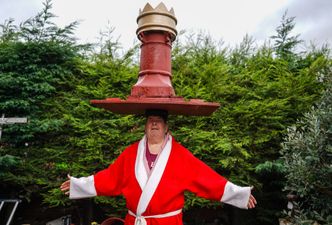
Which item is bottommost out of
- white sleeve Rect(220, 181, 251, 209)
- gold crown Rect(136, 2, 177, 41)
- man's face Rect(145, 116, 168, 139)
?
white sleeve Rect(220, 181, 251, 209)

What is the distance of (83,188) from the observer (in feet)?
10.1

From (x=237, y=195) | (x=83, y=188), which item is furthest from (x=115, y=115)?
(x=237, y=195)

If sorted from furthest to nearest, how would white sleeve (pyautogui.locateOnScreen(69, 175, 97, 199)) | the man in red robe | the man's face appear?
white sleeve (pyautogui.locateOnScreen(69, 175, 97, 199))
the man's face
the man in red robe

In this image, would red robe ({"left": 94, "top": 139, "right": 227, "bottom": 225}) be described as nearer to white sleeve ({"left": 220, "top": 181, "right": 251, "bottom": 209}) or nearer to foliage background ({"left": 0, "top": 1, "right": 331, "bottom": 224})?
white sleeve ({"left": 220, "top": 181, "right": 251, "bottom": 209})

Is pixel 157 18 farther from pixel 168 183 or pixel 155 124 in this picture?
pixel 168 183

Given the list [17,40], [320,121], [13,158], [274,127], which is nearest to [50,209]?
[13,158]

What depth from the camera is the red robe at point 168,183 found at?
269 centimetres

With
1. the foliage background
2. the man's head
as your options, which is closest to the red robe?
the man's head

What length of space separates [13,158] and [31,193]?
2.74ft

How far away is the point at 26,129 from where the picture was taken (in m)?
4.88

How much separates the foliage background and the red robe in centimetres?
170

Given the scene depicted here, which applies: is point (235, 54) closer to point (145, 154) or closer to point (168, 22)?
point (168, 22)

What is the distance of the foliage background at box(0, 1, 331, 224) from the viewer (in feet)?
15.8

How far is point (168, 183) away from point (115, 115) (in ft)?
8.21
